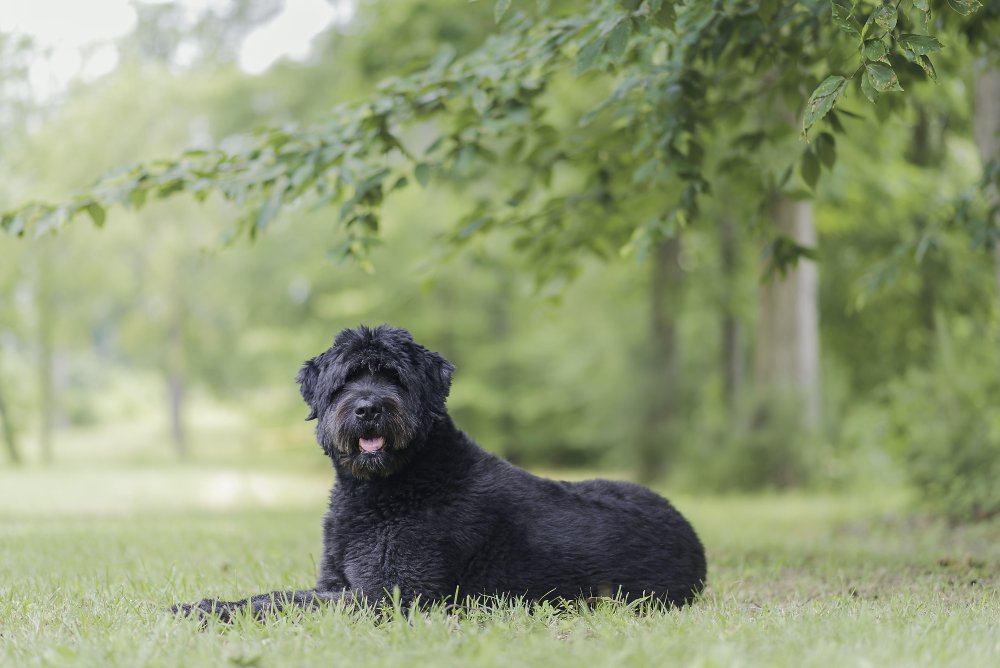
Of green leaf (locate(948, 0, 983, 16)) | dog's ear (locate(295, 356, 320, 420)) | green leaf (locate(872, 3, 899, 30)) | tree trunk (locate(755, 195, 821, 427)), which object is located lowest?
dog's ear (locate(295, 356, 320, 420))

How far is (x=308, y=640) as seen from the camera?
351 centimetres

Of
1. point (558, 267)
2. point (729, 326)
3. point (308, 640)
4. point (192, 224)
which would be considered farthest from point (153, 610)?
point (192, 224)

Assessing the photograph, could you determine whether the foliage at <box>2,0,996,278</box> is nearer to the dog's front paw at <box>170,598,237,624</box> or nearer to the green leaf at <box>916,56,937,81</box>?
the green leaf at <box>916,56,937,81</box>

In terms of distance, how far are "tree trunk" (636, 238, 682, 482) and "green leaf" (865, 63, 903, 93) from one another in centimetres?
1334

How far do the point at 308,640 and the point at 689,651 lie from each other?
1331mm

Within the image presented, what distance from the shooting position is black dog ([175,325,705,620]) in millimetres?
4148

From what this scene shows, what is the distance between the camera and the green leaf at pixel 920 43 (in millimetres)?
4148

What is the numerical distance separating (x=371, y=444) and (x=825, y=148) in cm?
323

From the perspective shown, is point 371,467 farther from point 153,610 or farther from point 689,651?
point 689,651

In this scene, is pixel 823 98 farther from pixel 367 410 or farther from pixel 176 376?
pixel 176 376

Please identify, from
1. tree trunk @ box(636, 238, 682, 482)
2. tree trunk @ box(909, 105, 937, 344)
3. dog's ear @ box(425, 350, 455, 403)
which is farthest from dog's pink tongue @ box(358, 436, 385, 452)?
tree trunk @ box(909, 105, 937, 344)

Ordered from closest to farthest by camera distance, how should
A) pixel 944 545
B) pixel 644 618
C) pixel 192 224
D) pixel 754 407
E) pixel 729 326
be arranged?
pixel 644 618 < pixel 944 545 < pixel 754 407 < pixel 729 326 < pixel 192 224

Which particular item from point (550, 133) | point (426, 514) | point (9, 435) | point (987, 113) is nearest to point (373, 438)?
point (426, 514)

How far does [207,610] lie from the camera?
403 cm
